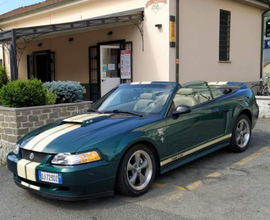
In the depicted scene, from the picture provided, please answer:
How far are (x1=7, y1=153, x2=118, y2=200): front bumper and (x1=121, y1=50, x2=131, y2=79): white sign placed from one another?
761 cm

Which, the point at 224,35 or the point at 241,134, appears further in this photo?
the point at 224,35

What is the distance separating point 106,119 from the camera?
4.25 meters

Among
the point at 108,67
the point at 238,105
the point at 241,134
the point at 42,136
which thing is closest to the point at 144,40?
the point at 108,67

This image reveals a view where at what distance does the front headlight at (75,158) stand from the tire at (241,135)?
Result: 10.1ft

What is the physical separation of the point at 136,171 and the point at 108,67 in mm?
8125

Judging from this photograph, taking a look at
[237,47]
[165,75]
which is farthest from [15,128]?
[237,47]

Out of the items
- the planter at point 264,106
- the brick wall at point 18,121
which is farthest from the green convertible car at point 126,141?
the planter at point 264,106

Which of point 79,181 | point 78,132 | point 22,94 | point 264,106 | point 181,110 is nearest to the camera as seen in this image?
point 79,181

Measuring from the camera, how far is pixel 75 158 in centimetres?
345

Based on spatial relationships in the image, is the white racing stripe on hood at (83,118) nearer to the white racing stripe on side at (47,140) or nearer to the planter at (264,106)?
the white racing stripe on side at (47,140)

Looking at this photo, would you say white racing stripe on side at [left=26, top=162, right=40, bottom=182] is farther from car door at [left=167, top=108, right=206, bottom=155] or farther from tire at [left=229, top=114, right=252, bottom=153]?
tire at [left=229, top=114, right=252, bottom=153]

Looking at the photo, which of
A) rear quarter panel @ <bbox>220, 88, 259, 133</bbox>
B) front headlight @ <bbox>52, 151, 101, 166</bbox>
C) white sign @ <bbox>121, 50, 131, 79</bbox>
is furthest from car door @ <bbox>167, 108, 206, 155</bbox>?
white sign @ <bbox>121, 50, 131, 79</bbox>

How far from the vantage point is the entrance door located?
1157 cm

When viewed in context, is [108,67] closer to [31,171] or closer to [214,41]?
[214,41]
